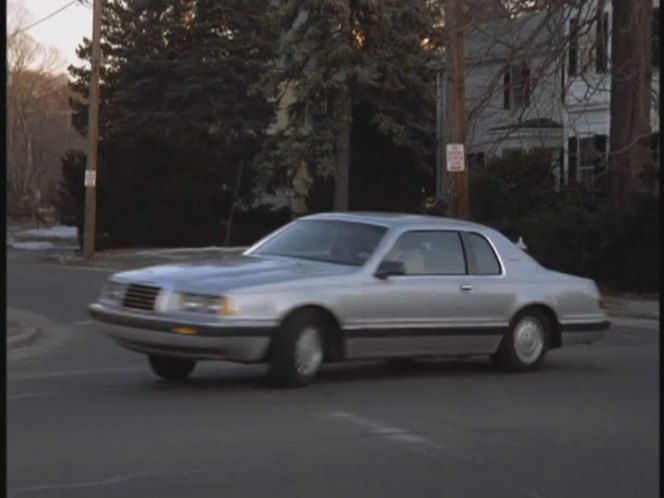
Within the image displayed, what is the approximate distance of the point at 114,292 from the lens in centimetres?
1095

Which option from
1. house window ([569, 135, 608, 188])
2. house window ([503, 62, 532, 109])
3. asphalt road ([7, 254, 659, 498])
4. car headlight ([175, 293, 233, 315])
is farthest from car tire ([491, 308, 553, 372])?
house window ([569, 135, 608, 188])

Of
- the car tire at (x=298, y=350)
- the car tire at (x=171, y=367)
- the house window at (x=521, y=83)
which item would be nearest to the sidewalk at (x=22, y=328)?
the car tire at (x=171, y=367)

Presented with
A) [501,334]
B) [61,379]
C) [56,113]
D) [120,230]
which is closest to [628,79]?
[501,334]

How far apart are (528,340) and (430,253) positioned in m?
1.43

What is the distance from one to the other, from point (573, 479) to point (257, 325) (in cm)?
351

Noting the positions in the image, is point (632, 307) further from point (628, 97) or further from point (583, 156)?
point (583, 156)

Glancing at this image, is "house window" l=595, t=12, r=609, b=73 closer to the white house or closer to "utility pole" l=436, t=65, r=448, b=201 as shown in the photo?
the white house

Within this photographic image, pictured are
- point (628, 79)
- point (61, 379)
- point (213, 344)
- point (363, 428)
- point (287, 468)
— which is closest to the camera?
point (287, 468)

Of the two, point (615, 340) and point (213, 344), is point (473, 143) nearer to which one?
point (615, 340)

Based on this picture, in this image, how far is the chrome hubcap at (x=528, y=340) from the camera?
1248cm

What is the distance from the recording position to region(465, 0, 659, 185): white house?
84.9ft

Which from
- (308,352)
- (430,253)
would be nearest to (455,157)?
(430,253)

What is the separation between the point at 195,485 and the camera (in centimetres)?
734

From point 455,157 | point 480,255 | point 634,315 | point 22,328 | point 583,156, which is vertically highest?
point 583,156
